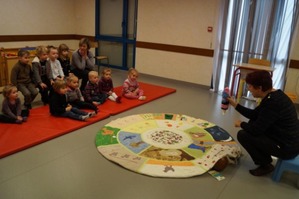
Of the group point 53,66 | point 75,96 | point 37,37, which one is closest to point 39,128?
point 75,96

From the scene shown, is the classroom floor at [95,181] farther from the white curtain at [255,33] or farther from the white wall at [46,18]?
the white wall at [46,18]

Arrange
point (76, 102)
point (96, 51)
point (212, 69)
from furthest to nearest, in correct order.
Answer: point (96, 51) → point (212, 69) → point (76, 102)

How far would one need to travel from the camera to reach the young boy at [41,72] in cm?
395

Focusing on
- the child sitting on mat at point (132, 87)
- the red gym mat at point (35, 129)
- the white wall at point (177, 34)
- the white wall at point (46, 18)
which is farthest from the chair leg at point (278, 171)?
the white wall at point (46, 18)

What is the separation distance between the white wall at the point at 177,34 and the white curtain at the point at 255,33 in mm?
291

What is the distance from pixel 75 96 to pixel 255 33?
3.52 metres

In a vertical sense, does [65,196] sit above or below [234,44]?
below

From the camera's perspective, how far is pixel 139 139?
10.3 feet

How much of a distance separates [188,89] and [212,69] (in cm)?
67

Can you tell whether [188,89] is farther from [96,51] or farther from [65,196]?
[65,196]

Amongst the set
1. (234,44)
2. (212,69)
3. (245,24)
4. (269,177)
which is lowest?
(269,177)

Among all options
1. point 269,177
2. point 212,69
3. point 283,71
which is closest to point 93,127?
point 269,177

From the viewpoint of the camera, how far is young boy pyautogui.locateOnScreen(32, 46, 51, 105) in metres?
3.95

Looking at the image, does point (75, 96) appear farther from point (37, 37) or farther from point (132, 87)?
point (37, 37)
